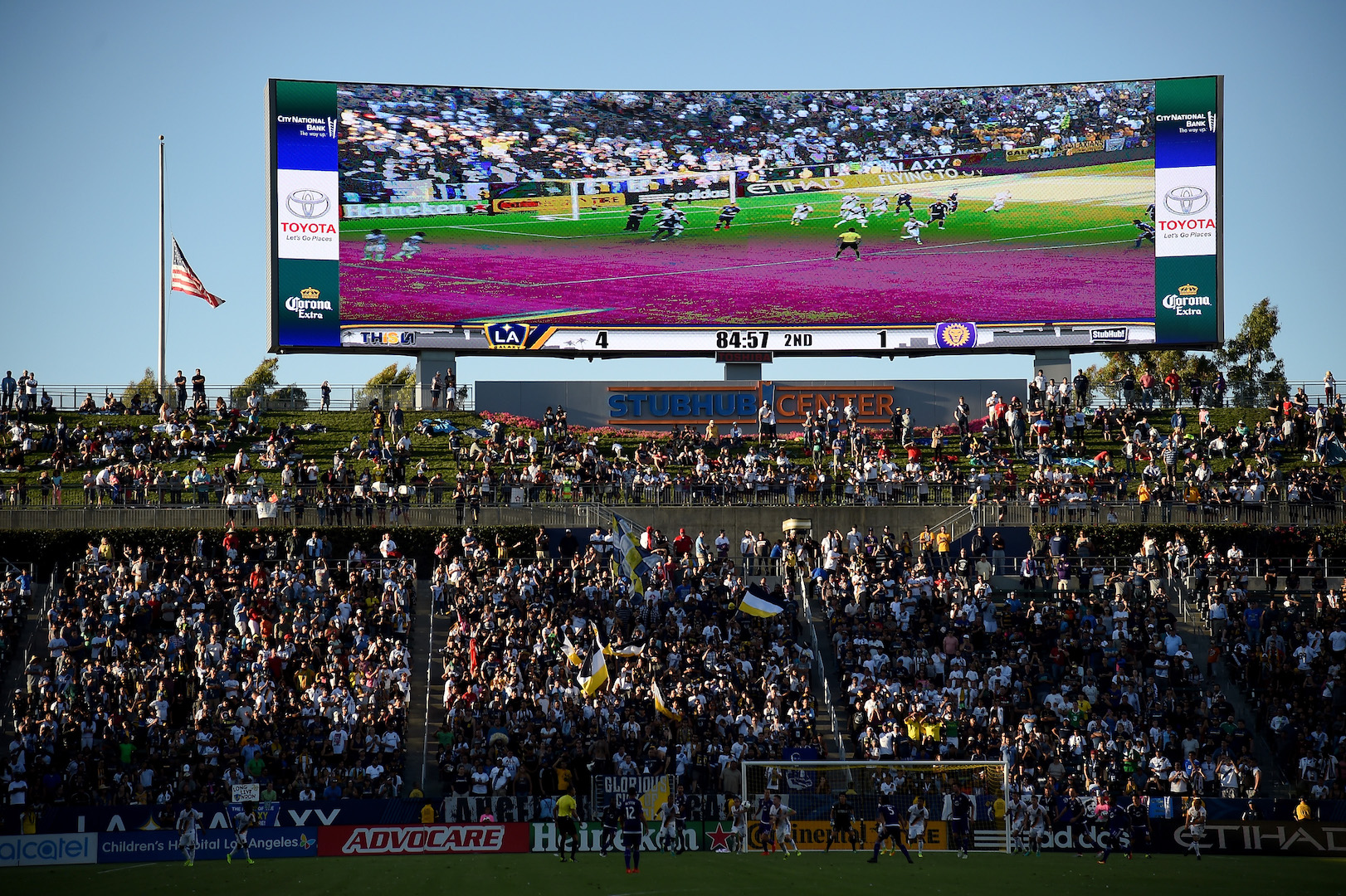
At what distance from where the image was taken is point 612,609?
1296 inches

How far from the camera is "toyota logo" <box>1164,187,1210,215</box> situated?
43.4 metres

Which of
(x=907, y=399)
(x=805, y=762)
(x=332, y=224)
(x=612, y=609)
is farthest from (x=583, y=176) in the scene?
(x=805, y=762)

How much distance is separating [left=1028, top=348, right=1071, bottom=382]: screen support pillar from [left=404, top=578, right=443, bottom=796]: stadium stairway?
2068 cm

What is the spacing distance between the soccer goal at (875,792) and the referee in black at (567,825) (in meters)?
3.19

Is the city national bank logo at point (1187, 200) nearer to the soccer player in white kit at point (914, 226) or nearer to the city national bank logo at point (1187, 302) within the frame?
the city national bank logo at point (1187, 302)

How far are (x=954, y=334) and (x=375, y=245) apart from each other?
17.6 metres

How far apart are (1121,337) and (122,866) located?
3178cm

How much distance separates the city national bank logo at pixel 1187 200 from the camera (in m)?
43.4

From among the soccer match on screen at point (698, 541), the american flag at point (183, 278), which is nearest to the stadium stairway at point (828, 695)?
the soccer match on screen at point (698, 541)

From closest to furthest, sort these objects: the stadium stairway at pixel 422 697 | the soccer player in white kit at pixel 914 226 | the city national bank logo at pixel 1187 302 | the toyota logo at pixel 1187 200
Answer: the stadium stairway at pixel 422 697 < the toyota logo at pixel 1187 200 < the city national bank logo at pixel 1187 302 < the soccer player in white kit at pixel 914 226

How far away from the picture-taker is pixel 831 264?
44375 mm

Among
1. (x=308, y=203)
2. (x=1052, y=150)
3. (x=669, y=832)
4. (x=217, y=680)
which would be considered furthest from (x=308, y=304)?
(x=1052, y=150)

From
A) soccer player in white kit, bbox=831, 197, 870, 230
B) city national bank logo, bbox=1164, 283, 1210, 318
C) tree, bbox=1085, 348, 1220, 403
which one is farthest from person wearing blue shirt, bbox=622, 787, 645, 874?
tree, bbox=1085, 348, 1220, 403

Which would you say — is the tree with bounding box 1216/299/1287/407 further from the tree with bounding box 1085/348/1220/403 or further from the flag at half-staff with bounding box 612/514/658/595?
the flag at half-staff with bounding box 612/514/658/595
